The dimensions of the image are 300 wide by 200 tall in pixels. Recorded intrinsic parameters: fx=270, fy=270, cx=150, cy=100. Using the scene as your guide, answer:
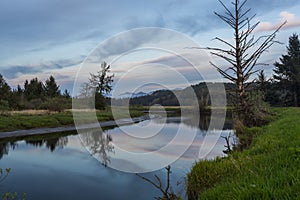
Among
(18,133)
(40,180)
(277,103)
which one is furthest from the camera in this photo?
(277,103)

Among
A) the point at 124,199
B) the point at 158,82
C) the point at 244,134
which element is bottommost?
the point at 124,199

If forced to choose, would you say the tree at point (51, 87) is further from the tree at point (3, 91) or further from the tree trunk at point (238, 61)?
the tree trunk at point (238, 61)

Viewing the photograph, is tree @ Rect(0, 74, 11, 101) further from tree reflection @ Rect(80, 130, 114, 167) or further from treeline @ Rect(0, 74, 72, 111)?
tree reflection @ Rect(80, 130, 114, 167)

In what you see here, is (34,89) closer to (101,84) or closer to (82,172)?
(101,84)

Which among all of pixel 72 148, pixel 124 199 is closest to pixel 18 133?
pixel 72 148

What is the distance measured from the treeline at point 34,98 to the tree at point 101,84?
14.9 feet

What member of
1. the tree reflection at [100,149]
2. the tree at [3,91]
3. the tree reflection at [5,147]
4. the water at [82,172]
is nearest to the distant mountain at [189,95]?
the water at [82,172]

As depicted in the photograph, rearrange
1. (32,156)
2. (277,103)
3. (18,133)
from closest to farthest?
(32,156) < (18,133) < (277,103)

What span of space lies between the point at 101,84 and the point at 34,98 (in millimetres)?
13202

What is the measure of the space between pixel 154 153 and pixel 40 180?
5.15m

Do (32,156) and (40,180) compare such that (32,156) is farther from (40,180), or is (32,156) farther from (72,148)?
(40,180)

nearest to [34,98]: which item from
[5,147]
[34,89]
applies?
[34,89]

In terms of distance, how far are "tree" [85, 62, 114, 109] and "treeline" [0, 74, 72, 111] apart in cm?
454

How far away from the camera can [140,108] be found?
2458 inches
